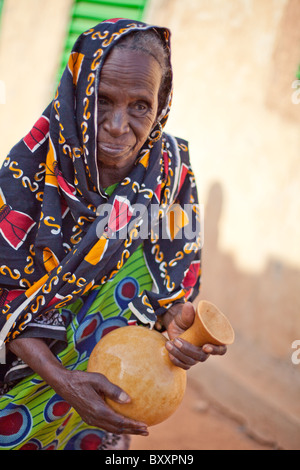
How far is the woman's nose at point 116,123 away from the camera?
6.08 feet

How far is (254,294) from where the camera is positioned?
13.4ft

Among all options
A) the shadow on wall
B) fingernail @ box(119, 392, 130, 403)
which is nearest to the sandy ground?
the shadow on wall

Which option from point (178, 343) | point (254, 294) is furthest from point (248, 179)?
point (178, 343)

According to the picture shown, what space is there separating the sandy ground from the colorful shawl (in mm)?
1815

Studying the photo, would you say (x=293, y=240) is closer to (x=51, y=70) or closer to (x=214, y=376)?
(x=214, y=376)

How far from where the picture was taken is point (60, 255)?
1.98m

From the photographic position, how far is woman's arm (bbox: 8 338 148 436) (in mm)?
1777

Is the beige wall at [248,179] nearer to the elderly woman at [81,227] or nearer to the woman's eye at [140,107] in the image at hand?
the elderly woman at [81,227]

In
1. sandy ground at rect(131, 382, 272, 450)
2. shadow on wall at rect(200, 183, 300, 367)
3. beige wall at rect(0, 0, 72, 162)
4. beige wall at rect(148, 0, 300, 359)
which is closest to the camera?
sandy ground at rect(131, 382, 272, 450)

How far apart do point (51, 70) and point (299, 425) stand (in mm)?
3852

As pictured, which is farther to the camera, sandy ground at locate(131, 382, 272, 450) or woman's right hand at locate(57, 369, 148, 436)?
sandy ground at locate(131, 382, 272, 450)

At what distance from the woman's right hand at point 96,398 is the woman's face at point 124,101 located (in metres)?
0.87

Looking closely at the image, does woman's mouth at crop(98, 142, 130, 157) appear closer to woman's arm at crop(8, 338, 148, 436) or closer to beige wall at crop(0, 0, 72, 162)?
woman's arm at crop(8, 338, 148, 436)

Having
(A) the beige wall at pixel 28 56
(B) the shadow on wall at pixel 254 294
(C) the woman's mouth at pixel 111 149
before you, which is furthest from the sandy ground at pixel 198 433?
(A) the beige wall at pixel 28 56
